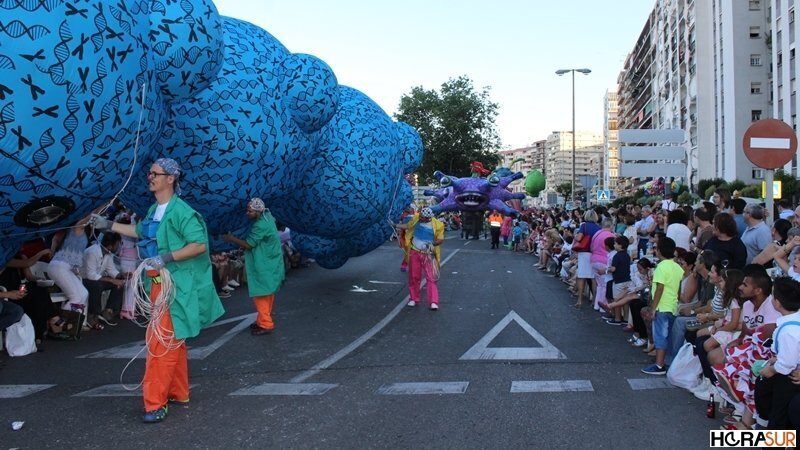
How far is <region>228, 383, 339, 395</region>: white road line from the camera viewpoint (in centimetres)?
538

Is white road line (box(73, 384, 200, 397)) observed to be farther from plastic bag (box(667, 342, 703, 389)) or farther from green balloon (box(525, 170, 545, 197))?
green balloon (box(525, 170, 545, 197))

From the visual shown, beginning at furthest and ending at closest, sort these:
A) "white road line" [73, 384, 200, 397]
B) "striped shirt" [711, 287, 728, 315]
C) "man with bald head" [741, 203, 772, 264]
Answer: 1. "man with bald head" [741, 203, 772, 264]
2. "striped shirt" [711, 287, 728, 315]
3. "white road line" [73, 384, 200, 397]

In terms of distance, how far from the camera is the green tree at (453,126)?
46.5 meters

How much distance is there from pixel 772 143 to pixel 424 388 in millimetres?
4796

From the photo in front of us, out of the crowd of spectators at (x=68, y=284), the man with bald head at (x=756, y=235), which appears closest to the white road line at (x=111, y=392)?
the crowd of spectators at (x=68, y=284)

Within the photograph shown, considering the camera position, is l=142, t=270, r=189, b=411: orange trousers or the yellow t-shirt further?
the yellow t-shirt

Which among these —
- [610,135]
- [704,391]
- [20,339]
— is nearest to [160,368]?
[20,339]

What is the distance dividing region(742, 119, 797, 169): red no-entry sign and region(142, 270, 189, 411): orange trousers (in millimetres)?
6158

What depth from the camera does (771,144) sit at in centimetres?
705

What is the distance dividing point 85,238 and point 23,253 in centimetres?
97

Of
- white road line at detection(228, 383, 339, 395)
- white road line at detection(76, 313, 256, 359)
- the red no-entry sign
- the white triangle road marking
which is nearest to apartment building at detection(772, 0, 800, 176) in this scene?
the red no-entry sign

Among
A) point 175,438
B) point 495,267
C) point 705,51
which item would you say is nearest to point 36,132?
point 175,438

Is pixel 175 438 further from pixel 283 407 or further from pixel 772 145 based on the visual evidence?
pixel 772 145

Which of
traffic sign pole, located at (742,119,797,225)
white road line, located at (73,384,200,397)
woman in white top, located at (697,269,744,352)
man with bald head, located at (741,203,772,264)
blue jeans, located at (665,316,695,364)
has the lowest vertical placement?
white road line, located at (73,384,200,397)
